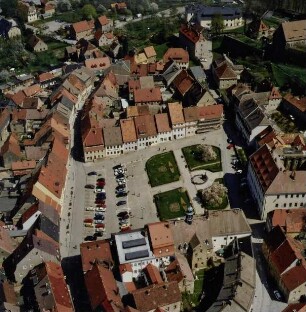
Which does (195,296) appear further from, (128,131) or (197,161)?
(128,131)

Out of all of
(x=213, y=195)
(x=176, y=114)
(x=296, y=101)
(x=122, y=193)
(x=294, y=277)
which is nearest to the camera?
(x=294, y=277)

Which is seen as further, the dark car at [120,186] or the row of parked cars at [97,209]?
the dark car at [120,186]

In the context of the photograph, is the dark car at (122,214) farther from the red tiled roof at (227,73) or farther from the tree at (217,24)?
the tree at (217,24)

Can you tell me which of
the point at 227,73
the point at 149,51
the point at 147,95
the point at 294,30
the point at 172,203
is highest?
the point at 294,30

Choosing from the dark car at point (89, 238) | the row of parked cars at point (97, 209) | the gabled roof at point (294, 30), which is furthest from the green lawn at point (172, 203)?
the gabled roof at point (294, 30)

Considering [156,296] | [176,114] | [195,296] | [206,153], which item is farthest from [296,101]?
[156,296]

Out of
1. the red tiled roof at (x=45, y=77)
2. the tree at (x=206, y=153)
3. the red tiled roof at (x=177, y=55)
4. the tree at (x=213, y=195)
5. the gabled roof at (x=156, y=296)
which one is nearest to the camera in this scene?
the gabled roof at (x=156, y=296)
